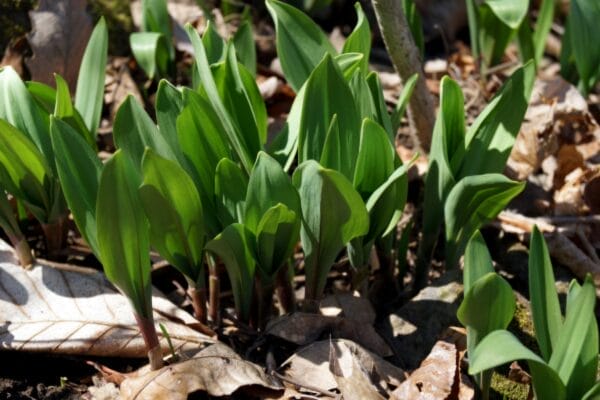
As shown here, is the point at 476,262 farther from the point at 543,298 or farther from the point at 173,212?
the point at 173,212

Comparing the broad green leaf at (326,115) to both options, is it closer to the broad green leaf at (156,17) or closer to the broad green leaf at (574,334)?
the broad green leaf at (574,334)

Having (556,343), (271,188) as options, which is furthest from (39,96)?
(556,343)

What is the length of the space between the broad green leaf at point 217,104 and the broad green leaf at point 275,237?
195mm

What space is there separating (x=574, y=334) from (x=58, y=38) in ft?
6.61

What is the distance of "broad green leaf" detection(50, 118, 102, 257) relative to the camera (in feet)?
5.51

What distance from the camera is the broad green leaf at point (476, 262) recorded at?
1.69 metres

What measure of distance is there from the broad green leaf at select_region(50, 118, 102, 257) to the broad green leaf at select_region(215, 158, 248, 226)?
26 cm

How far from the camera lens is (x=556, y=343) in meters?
1.63

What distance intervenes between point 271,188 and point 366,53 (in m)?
0.57

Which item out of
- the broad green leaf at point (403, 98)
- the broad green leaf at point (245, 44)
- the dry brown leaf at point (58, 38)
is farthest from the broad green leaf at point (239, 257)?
the dry brown leaf at point (58, 38)

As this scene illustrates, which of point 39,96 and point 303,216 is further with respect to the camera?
point 39,96

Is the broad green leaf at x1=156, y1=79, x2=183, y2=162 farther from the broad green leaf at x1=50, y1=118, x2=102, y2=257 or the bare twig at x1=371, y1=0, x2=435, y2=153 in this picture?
the bare twig at x1=371, y1=0, x2=435, y2=153

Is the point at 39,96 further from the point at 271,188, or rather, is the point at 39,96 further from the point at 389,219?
the point at 389,219

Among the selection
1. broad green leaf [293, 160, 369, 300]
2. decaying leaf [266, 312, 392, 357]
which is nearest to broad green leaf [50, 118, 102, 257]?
broad green leaf [293, 160, 369, 300]
